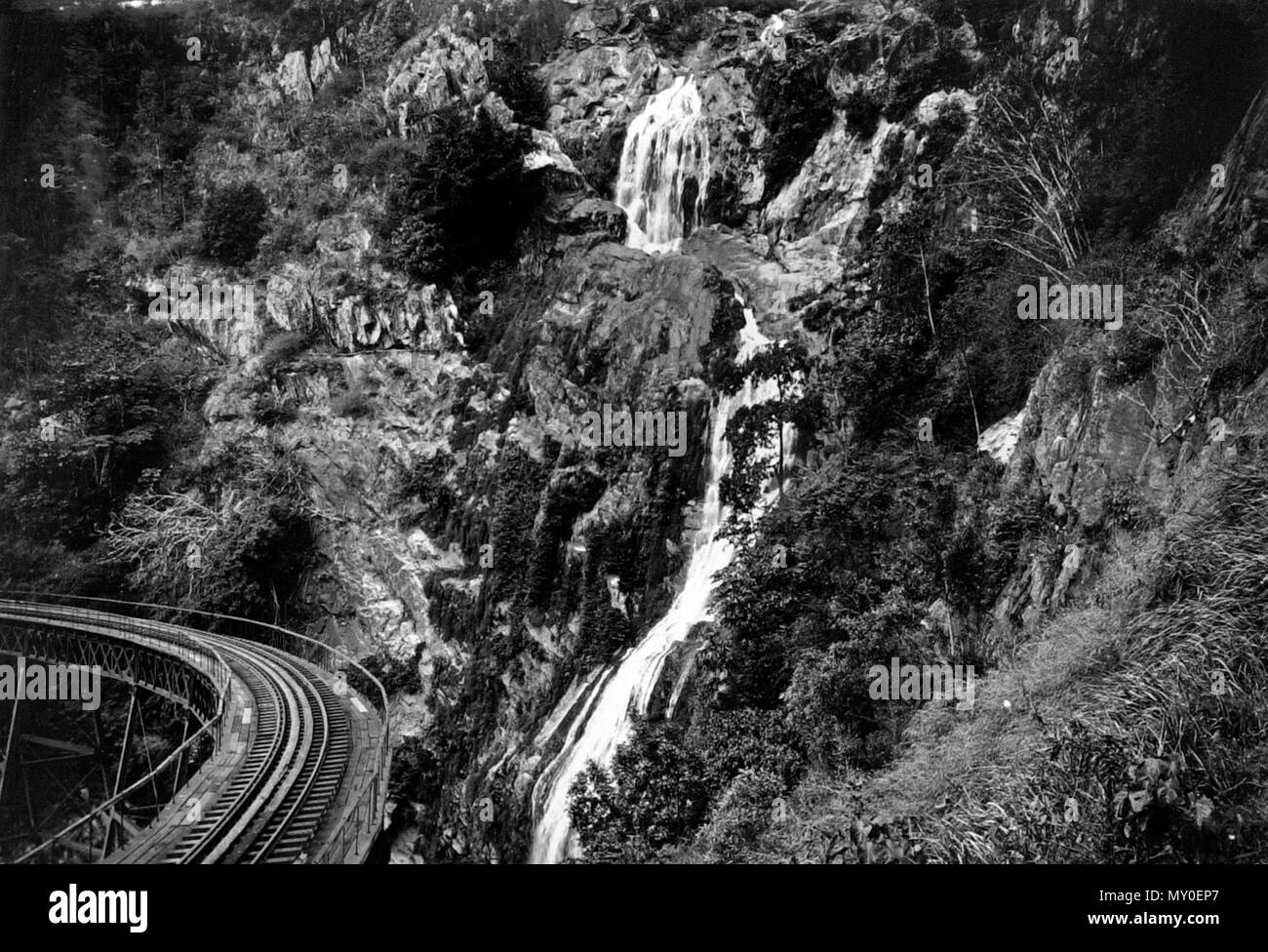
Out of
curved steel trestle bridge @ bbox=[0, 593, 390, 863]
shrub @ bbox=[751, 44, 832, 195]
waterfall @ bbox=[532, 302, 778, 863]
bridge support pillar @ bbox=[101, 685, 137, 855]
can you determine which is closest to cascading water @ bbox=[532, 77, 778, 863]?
waterfall @ bbox=[532, 302, 778, 863]

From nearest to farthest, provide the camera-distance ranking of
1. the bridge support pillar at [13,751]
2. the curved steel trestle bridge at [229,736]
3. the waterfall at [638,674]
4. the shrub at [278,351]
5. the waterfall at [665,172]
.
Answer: the curved steel trestle bridge at [229,736], the waterfall at [638,674], the bridge support pillar at [13,751], the shrub at [278,351], the waterfall at [665,172]

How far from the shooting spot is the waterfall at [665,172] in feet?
56.6

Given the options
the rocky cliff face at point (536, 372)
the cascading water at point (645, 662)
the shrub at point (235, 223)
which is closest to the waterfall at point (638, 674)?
the cascading water at point (645, 662)

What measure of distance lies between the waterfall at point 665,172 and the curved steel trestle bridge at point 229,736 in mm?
10004

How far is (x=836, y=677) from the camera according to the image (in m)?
9.83

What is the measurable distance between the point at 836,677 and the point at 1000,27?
11651 mm

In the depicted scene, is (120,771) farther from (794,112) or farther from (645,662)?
(794,112)

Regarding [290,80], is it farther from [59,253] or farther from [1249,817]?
[1249,817]

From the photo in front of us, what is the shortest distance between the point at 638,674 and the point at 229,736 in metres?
5.52

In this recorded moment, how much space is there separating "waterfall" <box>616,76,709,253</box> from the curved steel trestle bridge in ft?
32.8

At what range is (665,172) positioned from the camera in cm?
1770

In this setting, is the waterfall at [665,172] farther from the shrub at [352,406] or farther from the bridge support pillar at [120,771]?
the bridge support pillar at [120,771]

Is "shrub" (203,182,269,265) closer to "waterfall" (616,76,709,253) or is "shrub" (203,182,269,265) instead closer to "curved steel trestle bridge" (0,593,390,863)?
"curved steel trestle bridge" (0,593,390,863)
